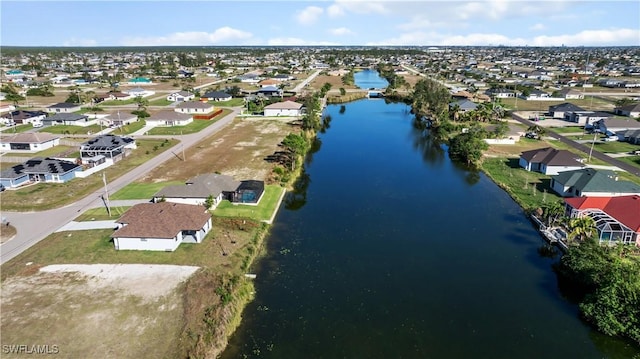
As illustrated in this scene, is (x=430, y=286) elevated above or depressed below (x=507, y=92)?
below

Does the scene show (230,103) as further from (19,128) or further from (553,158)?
(553,158)

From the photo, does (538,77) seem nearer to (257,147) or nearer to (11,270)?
(257,147)

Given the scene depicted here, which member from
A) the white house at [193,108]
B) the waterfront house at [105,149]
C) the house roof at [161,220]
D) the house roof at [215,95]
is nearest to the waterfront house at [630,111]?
the white house at [193,108]

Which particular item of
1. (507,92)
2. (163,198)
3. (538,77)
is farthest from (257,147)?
(538,77)

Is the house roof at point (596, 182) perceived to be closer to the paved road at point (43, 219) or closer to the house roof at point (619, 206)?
the house roof at point (619, 206)

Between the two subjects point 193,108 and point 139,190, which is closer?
point 139,190

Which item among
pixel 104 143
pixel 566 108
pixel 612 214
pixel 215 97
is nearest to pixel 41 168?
pixel 104 143
